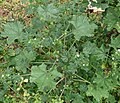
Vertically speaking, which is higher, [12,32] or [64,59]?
[12,32]

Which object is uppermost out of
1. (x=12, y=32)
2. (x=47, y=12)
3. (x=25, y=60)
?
(x=47, y=12)

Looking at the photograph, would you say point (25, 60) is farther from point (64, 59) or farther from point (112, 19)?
point (112, 19)

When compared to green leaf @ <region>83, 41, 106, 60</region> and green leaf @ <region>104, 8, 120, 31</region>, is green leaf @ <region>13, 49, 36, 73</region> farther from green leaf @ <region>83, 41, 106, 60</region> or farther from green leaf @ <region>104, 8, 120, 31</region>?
green leaf @ <region>104, 8, 120, 31</region>

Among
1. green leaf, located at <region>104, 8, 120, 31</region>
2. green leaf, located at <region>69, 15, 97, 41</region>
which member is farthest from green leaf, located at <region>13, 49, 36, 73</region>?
green leaf, located at <region>104, 8, 120, 31</region>

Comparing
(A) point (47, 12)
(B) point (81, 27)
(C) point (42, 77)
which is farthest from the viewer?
(A) point (47, 12)

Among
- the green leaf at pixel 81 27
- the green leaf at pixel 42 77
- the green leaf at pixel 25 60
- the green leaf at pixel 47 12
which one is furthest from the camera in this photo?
the green leaf at pixel 25 60

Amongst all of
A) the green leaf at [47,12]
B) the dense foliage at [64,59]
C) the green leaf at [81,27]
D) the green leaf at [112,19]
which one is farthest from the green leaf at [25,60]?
the green leaf at [112,19]

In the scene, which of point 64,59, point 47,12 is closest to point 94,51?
point 64,59

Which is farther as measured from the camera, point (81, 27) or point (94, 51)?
point (94, 51)

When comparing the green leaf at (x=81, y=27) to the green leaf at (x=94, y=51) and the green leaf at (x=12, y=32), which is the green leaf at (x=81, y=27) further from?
the green leaf at (x=12, y=32)

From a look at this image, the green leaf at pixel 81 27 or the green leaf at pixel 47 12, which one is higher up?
the green leaf at pixel 47 12
